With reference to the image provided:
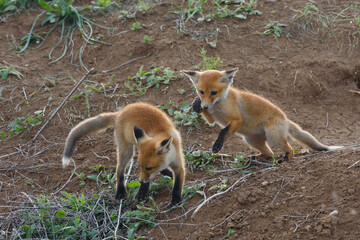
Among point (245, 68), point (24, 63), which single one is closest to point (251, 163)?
point (245, 68)

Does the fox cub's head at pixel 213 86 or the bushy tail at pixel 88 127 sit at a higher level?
the fox cub's head at pixel 213 86

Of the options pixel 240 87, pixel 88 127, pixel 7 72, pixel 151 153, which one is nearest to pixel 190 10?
pixel 240 87

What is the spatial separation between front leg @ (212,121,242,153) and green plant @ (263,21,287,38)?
382cm

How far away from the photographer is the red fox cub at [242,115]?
6.52 metres

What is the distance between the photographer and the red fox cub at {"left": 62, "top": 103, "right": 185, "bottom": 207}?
5289 millimetres

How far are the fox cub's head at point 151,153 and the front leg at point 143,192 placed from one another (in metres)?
0.20

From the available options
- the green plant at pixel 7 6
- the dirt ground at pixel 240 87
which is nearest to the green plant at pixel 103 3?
the dirt ground at pixel 240 87

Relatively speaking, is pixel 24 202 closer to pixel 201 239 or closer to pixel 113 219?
pixel 113 219

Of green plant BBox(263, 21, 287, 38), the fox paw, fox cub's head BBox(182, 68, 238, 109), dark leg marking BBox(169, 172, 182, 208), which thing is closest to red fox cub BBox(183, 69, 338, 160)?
fox cub's head BBox(182, 68, 238, 109)

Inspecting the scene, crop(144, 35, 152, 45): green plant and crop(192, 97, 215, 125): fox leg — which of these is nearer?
crop(192, 97, 215, 125): fox leg

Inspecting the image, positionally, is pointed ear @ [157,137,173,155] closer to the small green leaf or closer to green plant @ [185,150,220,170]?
green plant @ [185,150,220,170]

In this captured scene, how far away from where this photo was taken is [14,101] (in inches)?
338

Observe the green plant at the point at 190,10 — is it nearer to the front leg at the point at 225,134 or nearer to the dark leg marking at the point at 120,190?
the front leg at the point at 225,134

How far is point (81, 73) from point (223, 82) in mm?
4036
